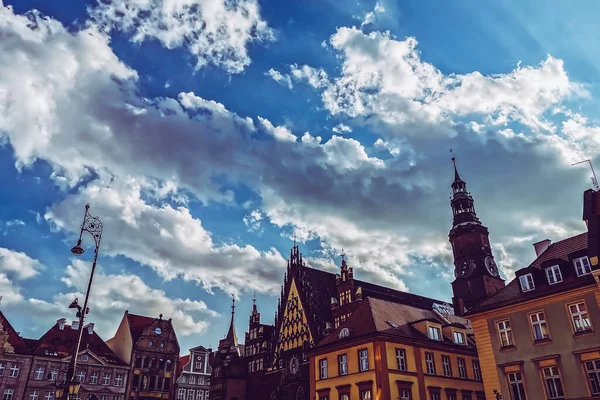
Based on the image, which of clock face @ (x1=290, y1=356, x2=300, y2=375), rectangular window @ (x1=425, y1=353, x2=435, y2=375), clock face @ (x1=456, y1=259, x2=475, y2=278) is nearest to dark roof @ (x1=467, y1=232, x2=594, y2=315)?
rectangular window @ (x1=425, y1=353, x2=435, y2=375)

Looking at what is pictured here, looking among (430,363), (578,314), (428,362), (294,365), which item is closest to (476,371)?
(430,363)

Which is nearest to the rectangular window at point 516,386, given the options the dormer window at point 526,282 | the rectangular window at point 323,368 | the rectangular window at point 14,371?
the dormer window at point 526,282

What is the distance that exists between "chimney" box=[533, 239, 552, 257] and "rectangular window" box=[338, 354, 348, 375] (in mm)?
18247

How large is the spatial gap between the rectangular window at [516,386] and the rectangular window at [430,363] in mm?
10716

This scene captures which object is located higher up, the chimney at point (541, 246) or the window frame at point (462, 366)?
the chimney at point (541, 246)

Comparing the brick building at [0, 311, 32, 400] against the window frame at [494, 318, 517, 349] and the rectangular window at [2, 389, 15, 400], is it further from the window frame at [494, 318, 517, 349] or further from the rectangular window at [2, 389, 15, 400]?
the window frame at [494, 318, 517, 349]

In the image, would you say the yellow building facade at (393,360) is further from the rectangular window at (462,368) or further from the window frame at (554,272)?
the window frame at (554,272)

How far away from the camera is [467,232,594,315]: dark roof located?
3041 centimetres

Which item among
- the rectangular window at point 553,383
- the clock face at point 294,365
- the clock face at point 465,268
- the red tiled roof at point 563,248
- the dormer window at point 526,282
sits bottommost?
the rectangular window at point 553,383

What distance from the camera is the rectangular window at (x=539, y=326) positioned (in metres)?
30.4

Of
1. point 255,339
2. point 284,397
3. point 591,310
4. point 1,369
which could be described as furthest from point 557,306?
point 1,369

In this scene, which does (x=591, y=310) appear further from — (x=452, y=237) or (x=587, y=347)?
(x=452, y=237)

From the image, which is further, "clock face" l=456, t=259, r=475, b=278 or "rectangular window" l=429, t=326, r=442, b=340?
"clock face" l=456, t=259, r=475, b=278

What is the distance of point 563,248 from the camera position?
114 ft
